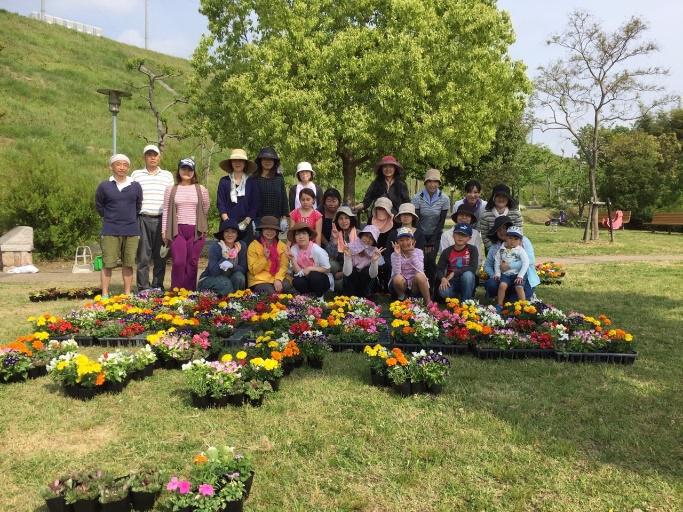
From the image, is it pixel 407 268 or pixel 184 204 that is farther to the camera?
pixel 184 204

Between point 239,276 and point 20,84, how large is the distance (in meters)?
33.1

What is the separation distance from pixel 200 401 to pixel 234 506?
1.42m

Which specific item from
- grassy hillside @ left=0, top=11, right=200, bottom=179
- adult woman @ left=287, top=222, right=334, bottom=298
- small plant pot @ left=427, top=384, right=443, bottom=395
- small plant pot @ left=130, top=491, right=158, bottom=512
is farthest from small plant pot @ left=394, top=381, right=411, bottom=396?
grassy hillside @ left=0, top=11, right=200, bottom=179

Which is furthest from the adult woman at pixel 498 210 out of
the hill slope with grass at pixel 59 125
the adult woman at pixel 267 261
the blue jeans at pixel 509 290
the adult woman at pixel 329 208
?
the hill slope with grass at pixel 59 125

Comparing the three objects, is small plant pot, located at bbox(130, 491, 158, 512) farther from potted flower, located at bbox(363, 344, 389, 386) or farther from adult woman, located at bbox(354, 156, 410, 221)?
adult woman, located at bbox(354, 156, 410, 221)

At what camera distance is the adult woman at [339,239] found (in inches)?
303

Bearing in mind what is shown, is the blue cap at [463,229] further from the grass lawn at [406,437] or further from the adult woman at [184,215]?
the adult woman at [184,215]

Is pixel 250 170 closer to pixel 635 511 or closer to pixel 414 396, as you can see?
pixel 414 396

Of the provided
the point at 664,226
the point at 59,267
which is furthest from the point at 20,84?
the point at 664,226

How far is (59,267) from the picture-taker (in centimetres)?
1311

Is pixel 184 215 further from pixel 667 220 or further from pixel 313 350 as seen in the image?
pixel 667 220

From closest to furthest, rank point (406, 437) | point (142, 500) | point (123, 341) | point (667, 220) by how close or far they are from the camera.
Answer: point (142, 500) → point (406, 437) → point (123, 341) → point (667, 220)

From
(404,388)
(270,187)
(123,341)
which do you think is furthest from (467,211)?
(123,341)

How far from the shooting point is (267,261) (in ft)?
24.2
